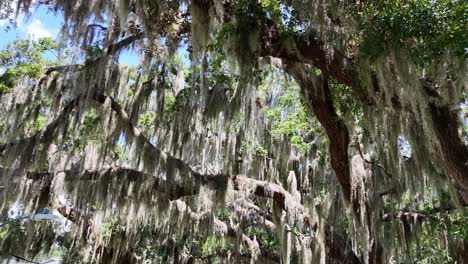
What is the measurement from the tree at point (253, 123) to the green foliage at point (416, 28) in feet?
0.04

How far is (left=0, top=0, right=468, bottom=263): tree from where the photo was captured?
4.02 metres

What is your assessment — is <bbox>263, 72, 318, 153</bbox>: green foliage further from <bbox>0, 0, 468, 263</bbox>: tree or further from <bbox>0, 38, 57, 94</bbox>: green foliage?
<bbox>0, 38, 57, 94</bbox>: green foliage

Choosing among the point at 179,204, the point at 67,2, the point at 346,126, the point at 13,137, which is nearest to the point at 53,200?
the point at 13,137

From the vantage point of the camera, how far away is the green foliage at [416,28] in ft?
10.8

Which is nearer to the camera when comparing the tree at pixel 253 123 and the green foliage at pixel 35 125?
the tree at pixel 253 123

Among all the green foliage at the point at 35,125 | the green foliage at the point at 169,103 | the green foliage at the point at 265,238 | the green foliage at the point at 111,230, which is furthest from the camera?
the green foliage at the point at 265,238

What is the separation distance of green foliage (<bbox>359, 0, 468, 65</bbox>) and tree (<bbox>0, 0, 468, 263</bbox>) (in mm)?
12

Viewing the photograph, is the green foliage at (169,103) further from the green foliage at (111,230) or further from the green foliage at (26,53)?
the green foliage at (111,230)

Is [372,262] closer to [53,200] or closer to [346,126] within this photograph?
[346,126]

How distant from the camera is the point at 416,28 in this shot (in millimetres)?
3480

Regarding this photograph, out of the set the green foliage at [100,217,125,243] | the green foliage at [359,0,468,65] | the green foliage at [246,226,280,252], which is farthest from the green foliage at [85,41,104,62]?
the green foliage at [246,226,280,252]

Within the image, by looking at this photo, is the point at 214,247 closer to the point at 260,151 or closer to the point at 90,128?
the point at 260,151

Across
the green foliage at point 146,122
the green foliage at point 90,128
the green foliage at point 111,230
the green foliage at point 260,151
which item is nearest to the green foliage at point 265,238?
the green foliage at point 260,151

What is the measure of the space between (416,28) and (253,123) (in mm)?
4401
